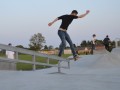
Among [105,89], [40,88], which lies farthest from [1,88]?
[105,89]

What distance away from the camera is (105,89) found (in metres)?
6.17

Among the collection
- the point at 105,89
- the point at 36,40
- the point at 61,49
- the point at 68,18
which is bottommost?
the point at 105,89

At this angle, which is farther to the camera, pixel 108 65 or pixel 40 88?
pixel 108 65

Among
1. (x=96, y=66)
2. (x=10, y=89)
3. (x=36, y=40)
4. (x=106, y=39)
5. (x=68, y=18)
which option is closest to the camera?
(x=10, y=89)

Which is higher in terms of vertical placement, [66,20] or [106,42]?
[106,42]

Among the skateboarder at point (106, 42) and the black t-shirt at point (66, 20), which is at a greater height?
the skateboarder at point (106, 42)

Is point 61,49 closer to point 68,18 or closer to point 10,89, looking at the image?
point 68,18

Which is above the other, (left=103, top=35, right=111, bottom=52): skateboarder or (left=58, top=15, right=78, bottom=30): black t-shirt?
(left=103, top=35, right=111, bottom=52): skateboarder

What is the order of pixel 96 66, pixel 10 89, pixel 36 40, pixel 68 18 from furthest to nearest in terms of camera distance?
pixel 36 40 < pixel 96 66 < pixel 68 18 < pixel 10 89

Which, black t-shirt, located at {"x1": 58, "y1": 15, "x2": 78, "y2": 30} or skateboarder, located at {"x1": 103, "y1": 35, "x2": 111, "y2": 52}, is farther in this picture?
skateboarder, located at {"x1": 103, "y1": 35, "x2": 111, "y2": 52}

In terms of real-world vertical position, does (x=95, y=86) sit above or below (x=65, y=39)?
below

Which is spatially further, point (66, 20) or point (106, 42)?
point (106, 42)

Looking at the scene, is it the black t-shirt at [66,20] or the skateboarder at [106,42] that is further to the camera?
the skateboarder at [106,42]

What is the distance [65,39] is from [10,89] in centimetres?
517
